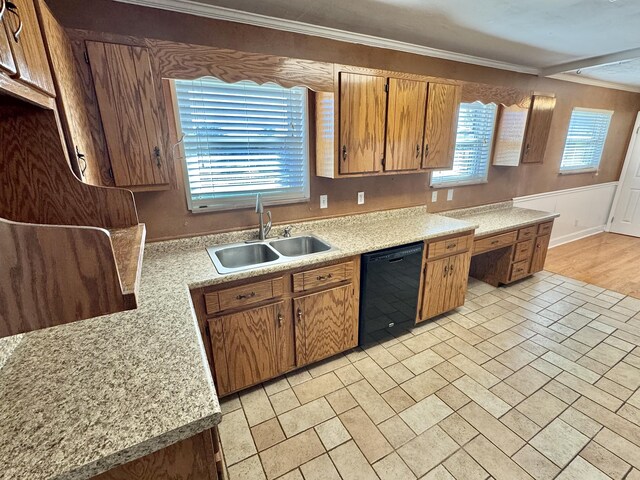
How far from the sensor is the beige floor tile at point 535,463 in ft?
4.84

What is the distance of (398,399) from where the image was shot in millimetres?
1934

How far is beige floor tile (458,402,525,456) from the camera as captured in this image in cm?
162

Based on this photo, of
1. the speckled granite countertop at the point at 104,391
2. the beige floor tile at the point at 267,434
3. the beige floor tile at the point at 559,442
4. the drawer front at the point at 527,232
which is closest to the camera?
the speckled granite countertop at the point at 104,391

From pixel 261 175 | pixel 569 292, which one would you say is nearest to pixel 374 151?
pixel 261 175

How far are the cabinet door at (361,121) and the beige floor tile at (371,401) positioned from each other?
1555mm

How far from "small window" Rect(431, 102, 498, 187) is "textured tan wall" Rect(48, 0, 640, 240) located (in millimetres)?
134

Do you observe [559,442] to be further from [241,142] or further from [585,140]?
[585,140]

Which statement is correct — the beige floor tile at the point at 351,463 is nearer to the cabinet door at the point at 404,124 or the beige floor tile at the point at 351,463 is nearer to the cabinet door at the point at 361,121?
the cabinet door at the point at 361,121

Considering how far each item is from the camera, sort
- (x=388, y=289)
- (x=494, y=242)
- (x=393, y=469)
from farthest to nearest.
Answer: (x=494, y=242) → (x=388, y=289) → (x=393, y=469)

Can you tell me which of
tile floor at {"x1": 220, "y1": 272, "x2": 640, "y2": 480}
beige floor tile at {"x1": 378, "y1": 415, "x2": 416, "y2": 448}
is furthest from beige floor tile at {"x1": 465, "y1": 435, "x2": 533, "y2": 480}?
beige floor tile at {"x1": 378, "y1": 415, "x2": 416, "y2": 448}

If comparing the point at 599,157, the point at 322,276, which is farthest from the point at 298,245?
the point at 599,157

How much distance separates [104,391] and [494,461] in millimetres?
1829

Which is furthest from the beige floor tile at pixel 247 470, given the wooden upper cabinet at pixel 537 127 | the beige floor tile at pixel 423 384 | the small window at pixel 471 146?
the wooden upper cabinet at pixel 537 127

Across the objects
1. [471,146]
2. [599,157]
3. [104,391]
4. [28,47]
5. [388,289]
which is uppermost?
[28,47]
